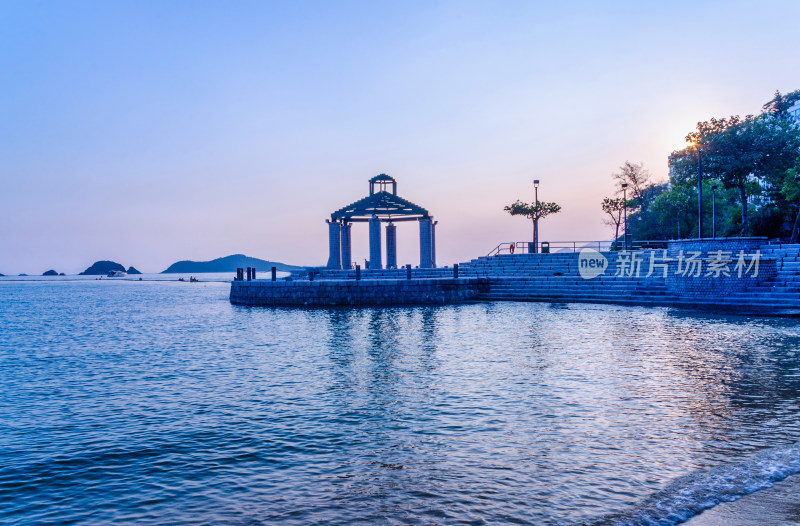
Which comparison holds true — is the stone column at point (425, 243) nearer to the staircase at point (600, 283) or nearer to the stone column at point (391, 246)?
the staircase at point (600, 283)

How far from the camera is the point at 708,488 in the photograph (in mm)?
5781

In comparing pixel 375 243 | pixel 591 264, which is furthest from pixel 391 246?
pixel 591 264

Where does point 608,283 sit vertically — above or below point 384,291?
above

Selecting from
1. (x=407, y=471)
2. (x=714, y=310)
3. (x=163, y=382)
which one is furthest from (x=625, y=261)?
(x=407, y=471)

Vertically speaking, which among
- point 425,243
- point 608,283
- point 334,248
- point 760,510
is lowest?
point 760,510

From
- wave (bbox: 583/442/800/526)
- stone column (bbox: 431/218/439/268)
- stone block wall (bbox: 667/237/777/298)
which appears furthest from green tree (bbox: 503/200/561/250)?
wave (bbox: 583/442/800/526)

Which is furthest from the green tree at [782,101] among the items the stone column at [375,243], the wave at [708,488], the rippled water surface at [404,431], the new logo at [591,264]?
the wave at [708,488]

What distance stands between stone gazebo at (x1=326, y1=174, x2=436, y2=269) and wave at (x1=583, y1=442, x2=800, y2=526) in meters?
33.6

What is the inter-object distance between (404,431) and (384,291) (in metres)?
25.7

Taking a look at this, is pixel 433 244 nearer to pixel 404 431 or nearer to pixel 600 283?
pixel 600 283

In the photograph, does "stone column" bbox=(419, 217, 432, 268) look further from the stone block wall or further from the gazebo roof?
the stone block wall

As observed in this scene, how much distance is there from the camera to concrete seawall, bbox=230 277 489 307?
3369 centimetres

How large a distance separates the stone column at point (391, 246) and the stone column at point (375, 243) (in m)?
1.37

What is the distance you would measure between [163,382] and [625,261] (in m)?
26.3
